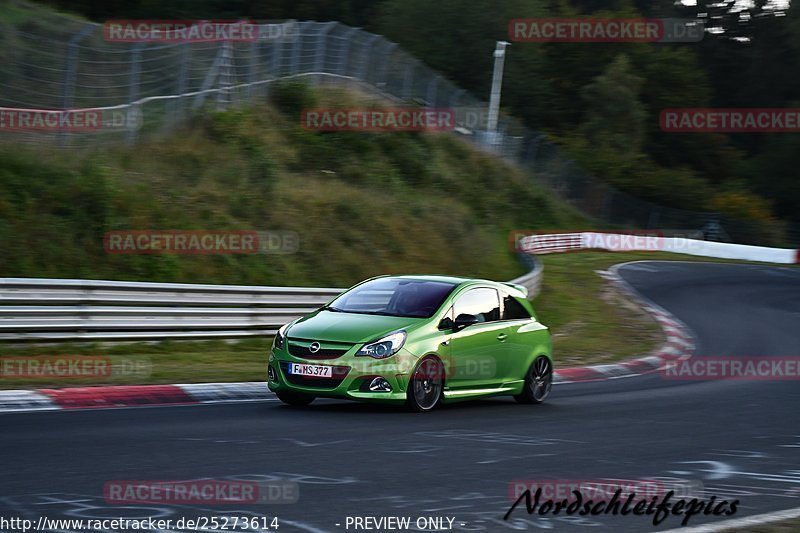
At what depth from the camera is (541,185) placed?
2031 inches

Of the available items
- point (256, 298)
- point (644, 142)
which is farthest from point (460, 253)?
point (644, 142)

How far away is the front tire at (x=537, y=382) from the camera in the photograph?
12.9 metres

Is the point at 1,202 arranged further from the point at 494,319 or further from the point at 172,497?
the point at 172,497

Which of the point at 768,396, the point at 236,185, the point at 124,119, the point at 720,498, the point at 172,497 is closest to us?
the point at 172,497

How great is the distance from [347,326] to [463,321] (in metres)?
1.34

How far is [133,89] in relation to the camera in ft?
76.9

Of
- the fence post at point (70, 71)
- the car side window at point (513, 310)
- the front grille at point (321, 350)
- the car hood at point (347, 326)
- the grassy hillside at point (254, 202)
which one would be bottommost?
the front grille at point (321, 350)

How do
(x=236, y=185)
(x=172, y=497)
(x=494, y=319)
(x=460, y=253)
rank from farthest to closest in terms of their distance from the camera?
(x=460, y=253) → (x=236, y=185) → (x=494, y=319) → (x=172, y=497)

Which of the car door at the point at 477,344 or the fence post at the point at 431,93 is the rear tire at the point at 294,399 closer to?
the car door at the point at 477,344

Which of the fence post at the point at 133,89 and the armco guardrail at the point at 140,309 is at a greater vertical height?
the fence post at the point at 133,89

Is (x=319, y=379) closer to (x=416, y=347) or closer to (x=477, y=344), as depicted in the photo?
(x=416, y=347)

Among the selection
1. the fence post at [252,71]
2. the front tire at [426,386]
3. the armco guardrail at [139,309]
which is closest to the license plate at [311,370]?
the front tire at [426,386]

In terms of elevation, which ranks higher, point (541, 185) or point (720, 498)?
point (541, 185)

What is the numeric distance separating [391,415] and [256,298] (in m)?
6.89
